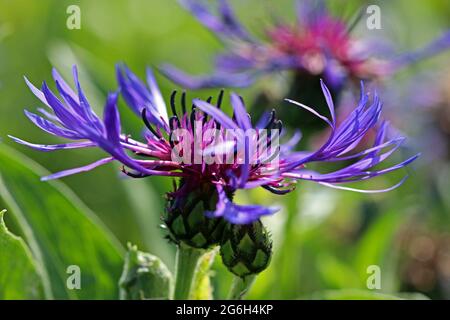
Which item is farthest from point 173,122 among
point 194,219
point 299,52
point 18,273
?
point 299,52

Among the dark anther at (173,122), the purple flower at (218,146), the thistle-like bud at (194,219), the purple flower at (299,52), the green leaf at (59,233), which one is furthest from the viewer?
the purple flower at (299,52)

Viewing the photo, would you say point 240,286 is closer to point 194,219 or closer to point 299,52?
point 194,219

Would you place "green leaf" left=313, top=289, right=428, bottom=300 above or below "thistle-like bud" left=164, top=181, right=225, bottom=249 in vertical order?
below

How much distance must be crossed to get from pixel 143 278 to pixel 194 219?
183 millimetres

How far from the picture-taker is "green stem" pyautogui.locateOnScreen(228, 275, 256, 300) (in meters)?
1.03

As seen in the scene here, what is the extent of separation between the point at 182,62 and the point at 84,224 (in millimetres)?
1651

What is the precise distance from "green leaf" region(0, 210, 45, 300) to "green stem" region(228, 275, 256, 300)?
1.04 feet

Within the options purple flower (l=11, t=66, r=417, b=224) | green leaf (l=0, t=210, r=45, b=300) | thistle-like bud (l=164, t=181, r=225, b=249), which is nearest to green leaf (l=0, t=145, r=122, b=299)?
green leaf (l=0, t=210, r=45, b=300)

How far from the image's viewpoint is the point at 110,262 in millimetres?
1342

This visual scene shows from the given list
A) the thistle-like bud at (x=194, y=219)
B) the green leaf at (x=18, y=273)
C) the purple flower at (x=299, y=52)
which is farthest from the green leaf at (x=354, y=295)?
the purple flower at (x=299, y=52)

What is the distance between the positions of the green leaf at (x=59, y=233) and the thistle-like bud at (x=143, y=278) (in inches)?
8.4

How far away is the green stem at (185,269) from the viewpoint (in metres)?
1.04

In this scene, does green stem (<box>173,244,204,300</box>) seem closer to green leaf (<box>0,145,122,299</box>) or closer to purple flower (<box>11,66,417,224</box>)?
purple flower (<box>11,66,417,224</box>)

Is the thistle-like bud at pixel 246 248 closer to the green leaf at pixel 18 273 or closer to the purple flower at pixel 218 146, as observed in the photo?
the purple flower at pixel 218 146
